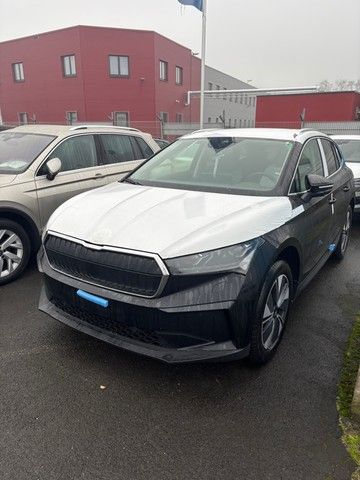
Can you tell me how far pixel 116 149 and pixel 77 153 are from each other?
76 centimetres

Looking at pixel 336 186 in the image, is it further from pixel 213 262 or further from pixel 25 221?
Result: pixel 25 221

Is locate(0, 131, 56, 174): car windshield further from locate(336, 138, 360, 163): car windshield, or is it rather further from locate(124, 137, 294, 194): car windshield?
locate(336, 138, 360, 163): car windshield

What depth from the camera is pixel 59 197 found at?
483 centimetres

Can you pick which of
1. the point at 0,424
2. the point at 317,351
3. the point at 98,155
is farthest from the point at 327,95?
the point at 0,424

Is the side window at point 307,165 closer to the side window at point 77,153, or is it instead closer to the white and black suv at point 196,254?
the white and black suv at point 196,254

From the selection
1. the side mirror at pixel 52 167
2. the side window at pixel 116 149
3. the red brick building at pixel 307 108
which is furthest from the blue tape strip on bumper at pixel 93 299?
the red brick building at pixel 307 108

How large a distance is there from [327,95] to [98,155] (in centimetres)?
1980

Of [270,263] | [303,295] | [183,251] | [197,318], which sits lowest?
[303,295]

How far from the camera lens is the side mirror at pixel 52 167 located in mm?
4609

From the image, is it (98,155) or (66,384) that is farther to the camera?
(98,155)

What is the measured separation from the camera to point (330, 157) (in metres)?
4.58

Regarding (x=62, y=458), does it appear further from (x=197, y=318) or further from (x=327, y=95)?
(x=327, y=95)

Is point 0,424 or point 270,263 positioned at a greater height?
point 270,263

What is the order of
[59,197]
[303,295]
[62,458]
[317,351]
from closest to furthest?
[62,458] < [317,351] < [303,295] < [59,197]
